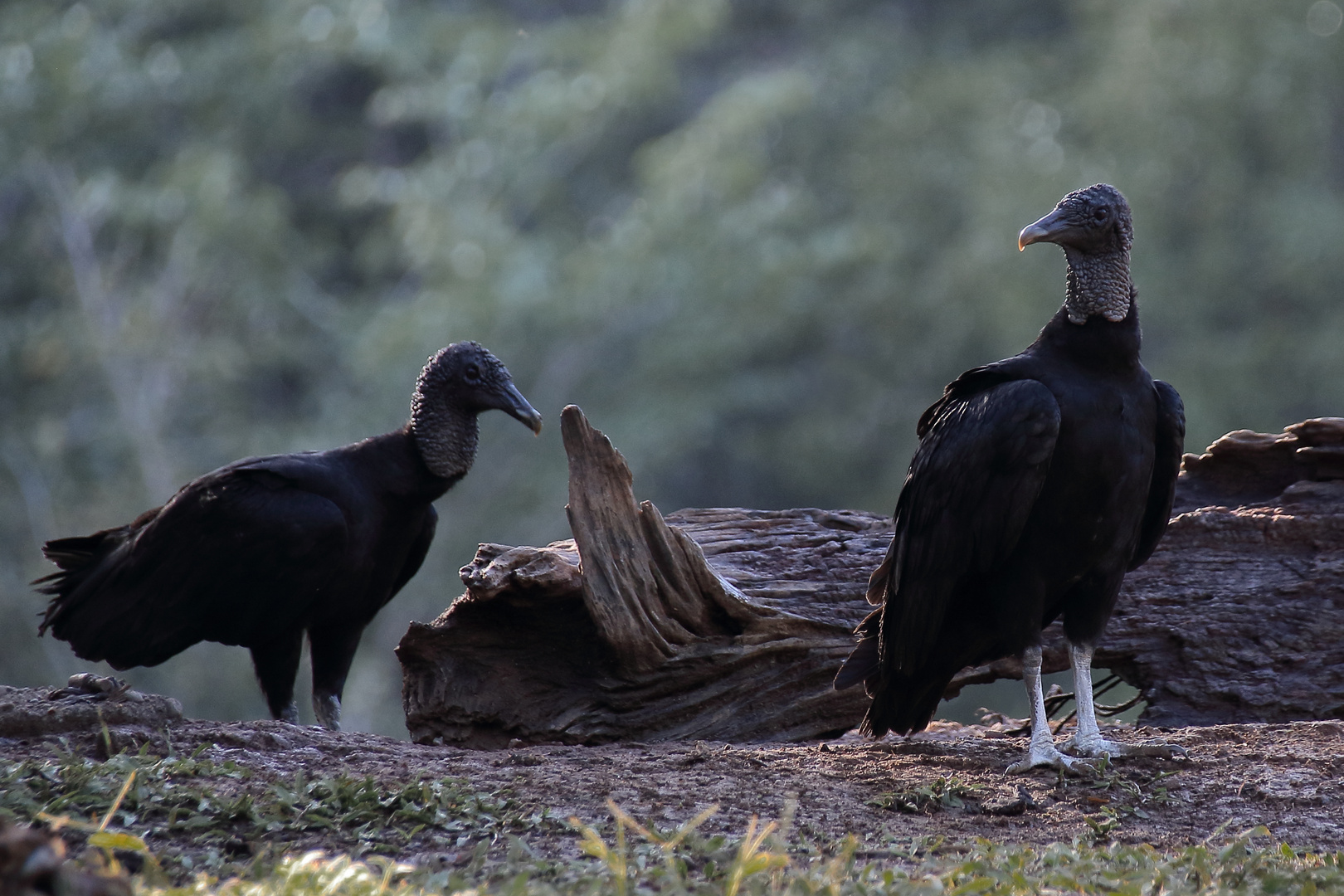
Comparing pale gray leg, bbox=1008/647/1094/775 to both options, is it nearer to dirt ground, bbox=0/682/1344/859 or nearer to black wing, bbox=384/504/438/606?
dirt ground, bbox=0/682/1344/859

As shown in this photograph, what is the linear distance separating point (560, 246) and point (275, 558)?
1023cm

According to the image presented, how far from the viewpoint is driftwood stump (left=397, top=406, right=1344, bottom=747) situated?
3.76 m

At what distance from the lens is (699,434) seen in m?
13.9

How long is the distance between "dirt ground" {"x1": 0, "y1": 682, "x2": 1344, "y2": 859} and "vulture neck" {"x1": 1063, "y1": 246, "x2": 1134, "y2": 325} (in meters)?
1.10

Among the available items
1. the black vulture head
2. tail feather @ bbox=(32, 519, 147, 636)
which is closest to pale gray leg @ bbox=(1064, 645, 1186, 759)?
the black vulture head

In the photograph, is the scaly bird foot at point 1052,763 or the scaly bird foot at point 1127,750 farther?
the scaly bird foot at point 1127,750

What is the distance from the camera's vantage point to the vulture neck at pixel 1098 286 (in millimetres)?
3361

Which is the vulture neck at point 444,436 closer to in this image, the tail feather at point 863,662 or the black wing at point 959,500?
the tail feather at point 863,662

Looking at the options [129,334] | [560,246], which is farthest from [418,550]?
[560,246]

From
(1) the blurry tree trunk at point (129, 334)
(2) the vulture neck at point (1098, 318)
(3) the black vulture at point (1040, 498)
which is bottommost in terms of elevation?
(3) the black vulture at point (1040, 498)

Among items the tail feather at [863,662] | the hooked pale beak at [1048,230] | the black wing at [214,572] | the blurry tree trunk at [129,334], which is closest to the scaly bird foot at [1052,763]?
the tail feather at [863,662]

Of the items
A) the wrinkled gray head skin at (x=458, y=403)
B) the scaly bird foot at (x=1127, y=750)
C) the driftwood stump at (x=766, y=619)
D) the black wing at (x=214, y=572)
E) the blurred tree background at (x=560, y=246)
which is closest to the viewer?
the scaly bird foot at (x=1127, y=750)

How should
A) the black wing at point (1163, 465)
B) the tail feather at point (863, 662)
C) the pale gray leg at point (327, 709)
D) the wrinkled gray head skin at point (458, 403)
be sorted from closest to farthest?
the black wing at point (1163, 465)
the tail feather at point (863, 662)
the pale gray leg at point (327, 709)
the wrinkled gray head skin at point (458, 403)

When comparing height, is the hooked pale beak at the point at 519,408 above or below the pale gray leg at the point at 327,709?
above
